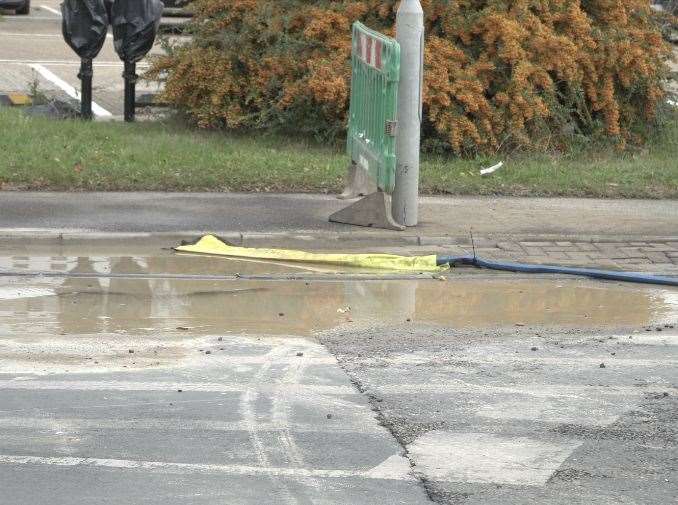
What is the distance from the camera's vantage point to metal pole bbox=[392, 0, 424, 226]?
36.4 feet

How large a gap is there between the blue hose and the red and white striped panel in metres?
1.86

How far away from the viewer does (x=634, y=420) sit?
647cm

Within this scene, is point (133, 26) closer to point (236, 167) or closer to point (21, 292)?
point (236, 167)

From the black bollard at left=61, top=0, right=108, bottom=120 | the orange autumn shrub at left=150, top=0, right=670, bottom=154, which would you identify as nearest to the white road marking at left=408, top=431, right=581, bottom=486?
the orange autumn shrub at left=150, top=0, right=670, bottom=154

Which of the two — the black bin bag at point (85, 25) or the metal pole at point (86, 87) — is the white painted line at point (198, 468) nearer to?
the metal pole at point (86, 87)

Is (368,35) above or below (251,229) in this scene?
above

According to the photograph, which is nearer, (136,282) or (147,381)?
(147,381)

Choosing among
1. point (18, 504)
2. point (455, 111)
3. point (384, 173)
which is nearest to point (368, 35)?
point (384, 173)

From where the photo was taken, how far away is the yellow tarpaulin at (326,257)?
10.2 m

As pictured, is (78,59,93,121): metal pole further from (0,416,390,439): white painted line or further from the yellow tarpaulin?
(0,416,390,439): white painted line

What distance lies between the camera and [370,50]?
11266mm

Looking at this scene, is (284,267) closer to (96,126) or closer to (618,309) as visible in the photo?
A: (618,309)

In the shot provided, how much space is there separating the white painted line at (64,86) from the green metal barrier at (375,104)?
6.21 meters

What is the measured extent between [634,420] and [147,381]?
2604 millimetres
